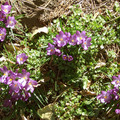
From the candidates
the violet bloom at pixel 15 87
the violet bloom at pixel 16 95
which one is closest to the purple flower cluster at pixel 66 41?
the violet bloom at pixel 15 87

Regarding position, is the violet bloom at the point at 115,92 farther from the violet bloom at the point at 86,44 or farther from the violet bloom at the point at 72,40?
the violet bloom at the point at 72,40

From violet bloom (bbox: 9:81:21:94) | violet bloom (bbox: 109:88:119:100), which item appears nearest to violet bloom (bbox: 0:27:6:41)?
violet bloom (bbox: 9:81:21:94)

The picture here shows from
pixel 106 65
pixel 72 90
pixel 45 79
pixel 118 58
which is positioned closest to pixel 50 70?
pixel 45 79

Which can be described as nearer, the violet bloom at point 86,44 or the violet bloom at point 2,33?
the violet bloom at point 86,44

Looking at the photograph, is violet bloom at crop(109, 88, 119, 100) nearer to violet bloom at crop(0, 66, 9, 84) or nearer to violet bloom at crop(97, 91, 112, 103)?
violet bloom at crop(97, 91, 112, 103)

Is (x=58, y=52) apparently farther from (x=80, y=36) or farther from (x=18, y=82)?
(x=18, y=82)

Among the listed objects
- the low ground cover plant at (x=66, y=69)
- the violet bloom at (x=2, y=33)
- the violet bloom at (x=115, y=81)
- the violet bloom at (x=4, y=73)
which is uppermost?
→ the violet bloom at (x=2, y=33)
